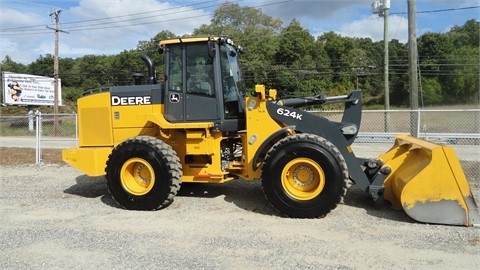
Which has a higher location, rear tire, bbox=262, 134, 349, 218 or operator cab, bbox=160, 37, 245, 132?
operator cab, bbox=160, 37, 245, 132

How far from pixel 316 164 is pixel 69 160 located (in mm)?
4263

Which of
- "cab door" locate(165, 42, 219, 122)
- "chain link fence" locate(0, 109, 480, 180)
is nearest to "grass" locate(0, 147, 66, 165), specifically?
"chain link fence" locate(0, 109, 480, 180)

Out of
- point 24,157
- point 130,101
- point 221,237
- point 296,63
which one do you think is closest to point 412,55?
point 130,101

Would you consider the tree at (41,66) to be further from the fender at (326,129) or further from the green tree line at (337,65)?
the fender at (326,129)

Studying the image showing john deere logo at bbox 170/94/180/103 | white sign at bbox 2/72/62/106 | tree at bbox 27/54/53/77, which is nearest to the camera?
john deere logo at bbox 170/94/180/103

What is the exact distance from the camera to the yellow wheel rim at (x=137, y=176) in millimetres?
6539

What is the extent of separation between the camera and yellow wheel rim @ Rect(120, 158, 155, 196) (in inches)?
257

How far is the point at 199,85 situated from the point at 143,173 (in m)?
1.70

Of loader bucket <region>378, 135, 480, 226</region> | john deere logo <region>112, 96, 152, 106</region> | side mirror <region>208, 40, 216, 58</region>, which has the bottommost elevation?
loader bucket <region>378, 135, 480, 226</region>

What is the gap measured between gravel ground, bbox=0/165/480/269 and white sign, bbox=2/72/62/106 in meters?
32.1

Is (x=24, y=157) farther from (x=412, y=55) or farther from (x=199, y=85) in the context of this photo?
(x=412, y=55)

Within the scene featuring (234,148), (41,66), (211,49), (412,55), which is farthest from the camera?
(41,66)

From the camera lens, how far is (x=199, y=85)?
6691 millimetres

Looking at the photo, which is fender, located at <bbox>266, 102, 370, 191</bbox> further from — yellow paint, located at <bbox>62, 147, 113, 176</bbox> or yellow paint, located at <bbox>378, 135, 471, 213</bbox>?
yellow paint, located at <bbox>62, 147, 113, 176</bbox>
